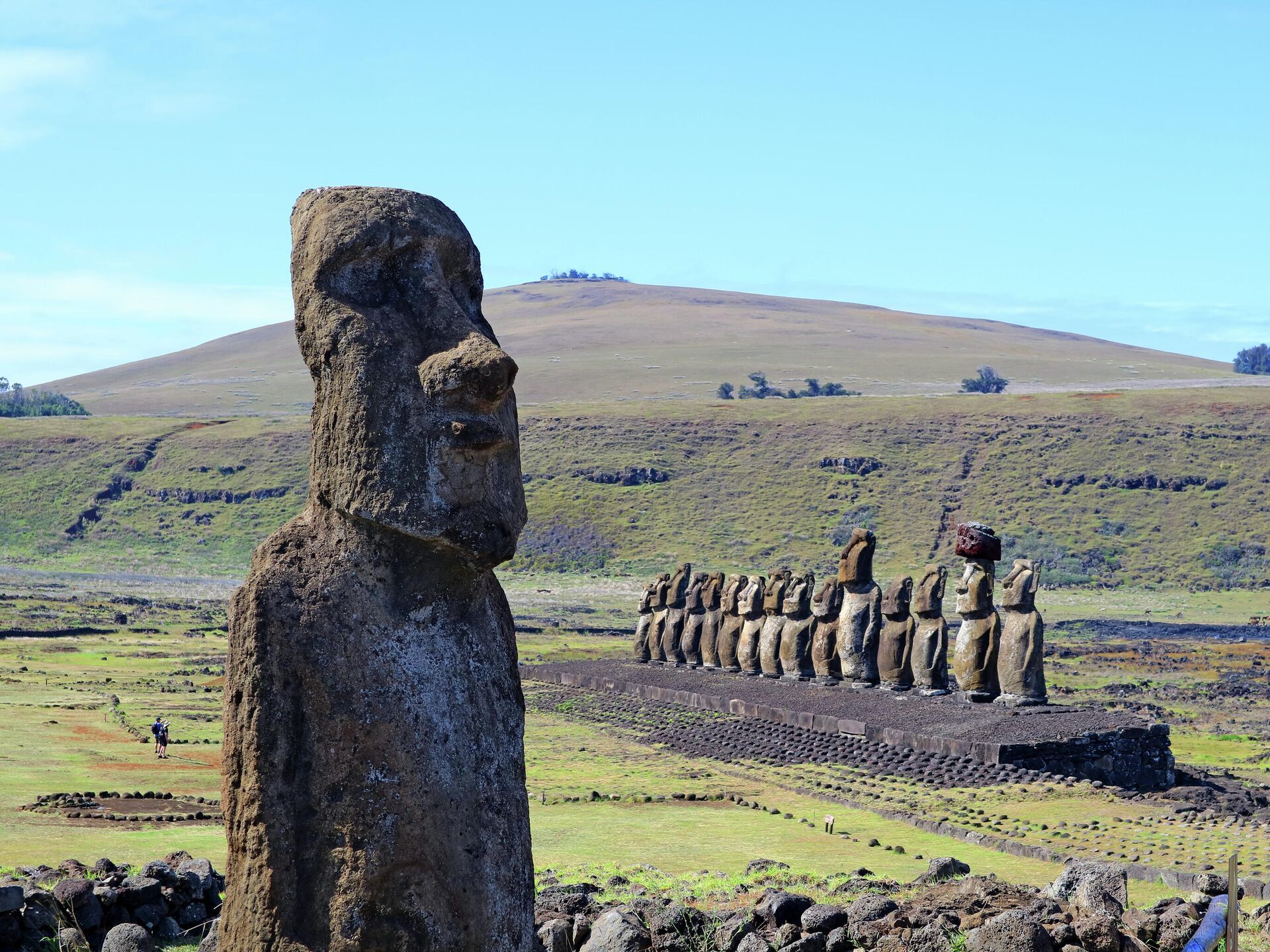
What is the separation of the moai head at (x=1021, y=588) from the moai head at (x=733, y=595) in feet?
30.1

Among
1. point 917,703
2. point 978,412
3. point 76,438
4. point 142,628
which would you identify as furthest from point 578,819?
point 76,438

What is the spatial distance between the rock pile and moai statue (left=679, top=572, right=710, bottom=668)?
24146mm

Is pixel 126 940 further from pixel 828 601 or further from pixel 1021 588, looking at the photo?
pixel 828 601

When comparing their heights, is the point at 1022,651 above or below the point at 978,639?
below

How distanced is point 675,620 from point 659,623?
59 cm

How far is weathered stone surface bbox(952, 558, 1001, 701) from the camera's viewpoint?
78.3 feet

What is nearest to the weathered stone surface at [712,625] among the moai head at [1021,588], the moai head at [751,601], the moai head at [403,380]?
the moai head at [751,601]

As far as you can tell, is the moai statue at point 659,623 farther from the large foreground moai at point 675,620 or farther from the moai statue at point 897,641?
the moai statue at point 897,641

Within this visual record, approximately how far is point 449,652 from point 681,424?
84.9 metres

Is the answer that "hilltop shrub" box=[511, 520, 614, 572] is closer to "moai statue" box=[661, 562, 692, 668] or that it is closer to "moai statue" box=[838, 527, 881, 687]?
"moai statue" box=[661, 562, 692, 668]

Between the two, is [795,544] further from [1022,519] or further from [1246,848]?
[1246,848]

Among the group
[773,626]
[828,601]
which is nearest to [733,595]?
[773,626]

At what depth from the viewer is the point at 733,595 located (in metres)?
32.9

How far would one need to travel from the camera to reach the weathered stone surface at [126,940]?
8.57 meters
